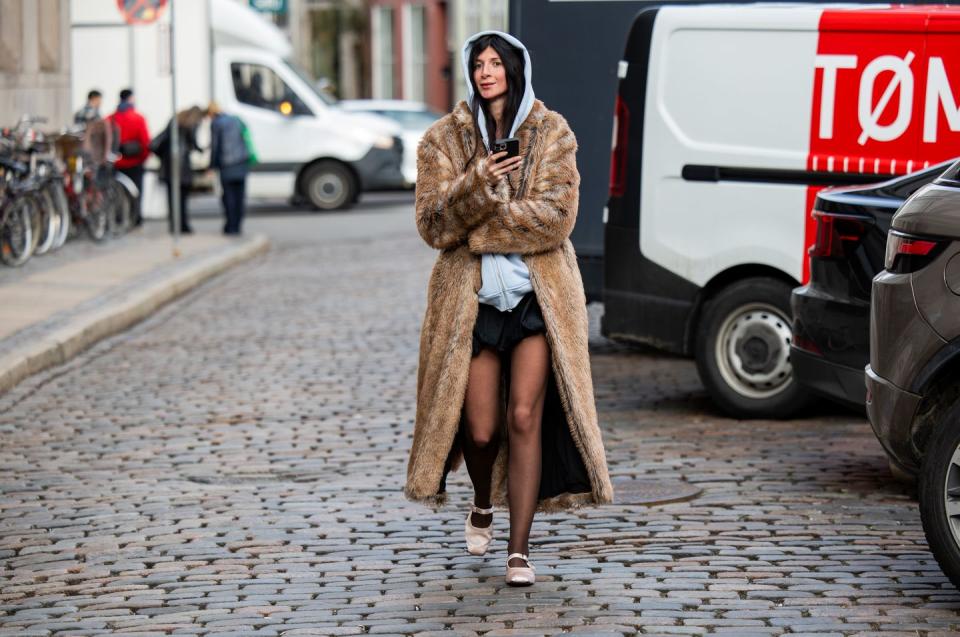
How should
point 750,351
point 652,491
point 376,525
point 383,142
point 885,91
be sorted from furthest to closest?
point 383,142 < point 750,351 < point 885,91 < point 652,491 < point 376,525

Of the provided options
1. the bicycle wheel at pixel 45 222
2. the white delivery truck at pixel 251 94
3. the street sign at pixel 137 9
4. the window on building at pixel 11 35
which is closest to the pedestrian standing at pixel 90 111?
the window on building at pixel 11 35

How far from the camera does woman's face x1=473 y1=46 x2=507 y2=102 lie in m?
5.93

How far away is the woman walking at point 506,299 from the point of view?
5934 mm

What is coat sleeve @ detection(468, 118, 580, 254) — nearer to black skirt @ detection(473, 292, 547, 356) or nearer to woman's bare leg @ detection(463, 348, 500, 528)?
black skirt @ detection(473, 292, 547, 356)

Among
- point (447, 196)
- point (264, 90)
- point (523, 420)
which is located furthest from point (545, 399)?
point (264, 90)

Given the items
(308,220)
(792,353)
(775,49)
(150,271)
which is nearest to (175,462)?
(792,353)

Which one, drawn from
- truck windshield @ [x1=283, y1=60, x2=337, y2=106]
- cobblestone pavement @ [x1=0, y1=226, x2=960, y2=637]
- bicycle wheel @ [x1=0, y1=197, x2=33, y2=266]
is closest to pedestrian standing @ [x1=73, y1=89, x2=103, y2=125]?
bicycle wheel @ [x1=0, y1=197, x2=33, y2=266]

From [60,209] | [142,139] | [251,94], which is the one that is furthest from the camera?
[251,94]

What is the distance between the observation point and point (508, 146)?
19.0ft

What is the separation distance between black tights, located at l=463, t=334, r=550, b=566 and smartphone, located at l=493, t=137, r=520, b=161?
1.93 ft

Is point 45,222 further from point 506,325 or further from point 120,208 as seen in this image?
point 506,325

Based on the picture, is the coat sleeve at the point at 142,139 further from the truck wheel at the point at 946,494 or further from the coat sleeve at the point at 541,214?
the truck wheel at the point at 946,494

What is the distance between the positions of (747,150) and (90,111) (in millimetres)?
14898

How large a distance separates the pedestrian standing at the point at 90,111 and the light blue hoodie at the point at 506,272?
57.9 feet
